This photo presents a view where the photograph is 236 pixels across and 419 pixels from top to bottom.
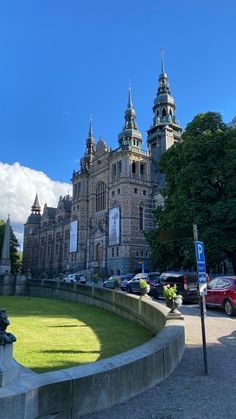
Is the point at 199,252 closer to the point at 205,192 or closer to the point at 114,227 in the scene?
the point at 205,192

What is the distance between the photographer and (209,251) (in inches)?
979

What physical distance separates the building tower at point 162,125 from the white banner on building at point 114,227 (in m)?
12.0

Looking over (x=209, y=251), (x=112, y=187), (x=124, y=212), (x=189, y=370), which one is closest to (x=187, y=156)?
(x=209, y=251)

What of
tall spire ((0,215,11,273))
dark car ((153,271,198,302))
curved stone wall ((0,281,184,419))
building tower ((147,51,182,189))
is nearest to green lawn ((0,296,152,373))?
curved stone wall ((0,281,184,419))

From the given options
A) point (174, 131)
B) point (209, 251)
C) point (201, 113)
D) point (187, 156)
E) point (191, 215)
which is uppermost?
point (174, 131)

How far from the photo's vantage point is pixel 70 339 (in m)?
10.2

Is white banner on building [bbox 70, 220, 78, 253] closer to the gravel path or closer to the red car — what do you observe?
the red car

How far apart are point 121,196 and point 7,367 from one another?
55.5 metres

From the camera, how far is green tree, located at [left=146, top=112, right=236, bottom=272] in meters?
24.9

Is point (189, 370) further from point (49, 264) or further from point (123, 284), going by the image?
point (49, 264)

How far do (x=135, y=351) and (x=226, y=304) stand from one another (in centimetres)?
1012

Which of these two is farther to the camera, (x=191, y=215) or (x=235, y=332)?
(x=191, y=215)

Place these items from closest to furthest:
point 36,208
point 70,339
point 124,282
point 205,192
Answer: point 70,339
point 205,192
point 124,282
point 36,208

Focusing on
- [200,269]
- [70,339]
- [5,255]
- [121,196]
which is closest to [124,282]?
[5,255]
